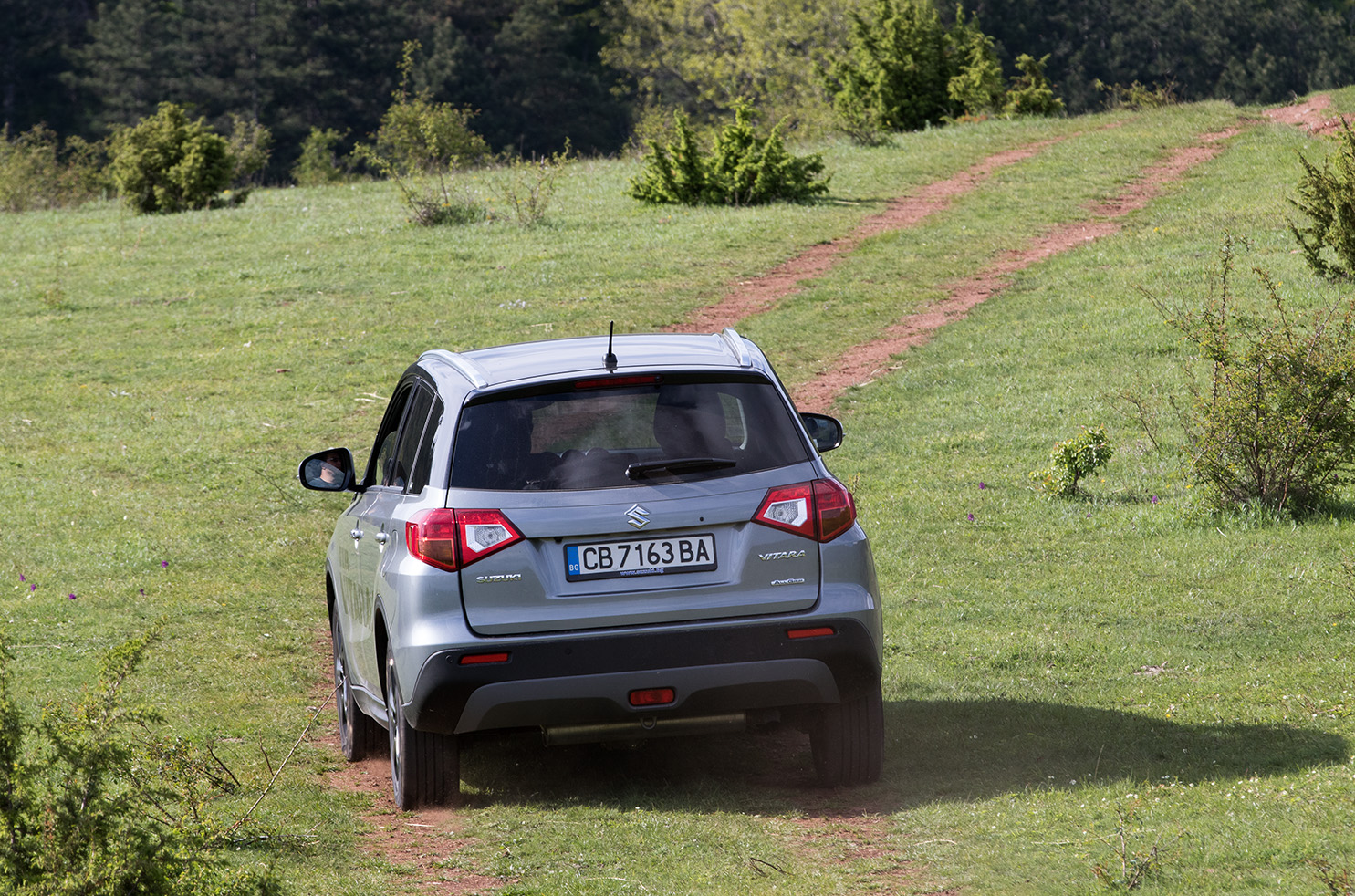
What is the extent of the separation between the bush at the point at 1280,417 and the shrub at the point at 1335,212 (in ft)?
22.2

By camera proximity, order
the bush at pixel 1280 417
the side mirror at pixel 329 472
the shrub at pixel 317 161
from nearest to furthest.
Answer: the side mirror at pixel 329 472
the bush at pixel 1280 417
the shrub at pixel 317 161

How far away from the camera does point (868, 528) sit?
1083cm

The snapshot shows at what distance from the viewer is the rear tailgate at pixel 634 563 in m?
5.23

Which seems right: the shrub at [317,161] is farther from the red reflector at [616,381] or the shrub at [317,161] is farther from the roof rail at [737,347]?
the red reflector at [616,381]

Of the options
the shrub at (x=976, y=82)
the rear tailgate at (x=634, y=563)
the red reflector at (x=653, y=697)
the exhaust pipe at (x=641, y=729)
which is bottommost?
the exhaust pipe at (x=641, y=729)

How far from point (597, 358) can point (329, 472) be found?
150 cm

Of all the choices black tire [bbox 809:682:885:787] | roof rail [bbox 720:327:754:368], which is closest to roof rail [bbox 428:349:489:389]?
roof rail [bbox 720:327:754:368]

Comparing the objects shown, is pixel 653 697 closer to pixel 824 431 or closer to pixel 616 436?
pixel 616 436

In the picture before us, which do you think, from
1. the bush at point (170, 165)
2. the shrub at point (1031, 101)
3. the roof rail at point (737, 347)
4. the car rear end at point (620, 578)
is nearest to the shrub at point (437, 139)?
the bush at point (170, 165)

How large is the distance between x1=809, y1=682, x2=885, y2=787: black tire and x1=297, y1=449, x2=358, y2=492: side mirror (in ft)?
7.37

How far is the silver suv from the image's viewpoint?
17.2 feet

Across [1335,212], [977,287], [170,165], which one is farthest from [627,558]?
[170,165]

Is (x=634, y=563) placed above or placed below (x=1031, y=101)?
below

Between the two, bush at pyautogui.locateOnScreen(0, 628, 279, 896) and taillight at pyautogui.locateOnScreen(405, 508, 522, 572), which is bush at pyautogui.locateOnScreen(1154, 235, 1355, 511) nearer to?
taillight at pyautogui.locateOnScreen(405, 508, 522, 572)
